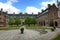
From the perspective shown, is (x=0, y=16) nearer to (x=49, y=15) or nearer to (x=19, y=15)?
(x=49, y=15)

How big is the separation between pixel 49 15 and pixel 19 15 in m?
42.1

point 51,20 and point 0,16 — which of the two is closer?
point 51,20

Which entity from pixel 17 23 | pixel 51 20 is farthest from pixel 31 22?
pixel 51 20

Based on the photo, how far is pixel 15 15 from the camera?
321 feet

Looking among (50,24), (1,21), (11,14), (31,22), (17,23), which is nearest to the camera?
(50,24)

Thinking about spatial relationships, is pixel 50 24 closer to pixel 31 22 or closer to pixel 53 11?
pixel 53 11

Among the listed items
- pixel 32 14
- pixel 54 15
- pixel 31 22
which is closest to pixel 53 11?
pixel 54 15

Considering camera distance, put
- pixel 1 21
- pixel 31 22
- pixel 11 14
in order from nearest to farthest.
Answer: pixel 1 21 < pixel 31 22 < pixel 11 14

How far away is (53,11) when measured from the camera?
6016 cm

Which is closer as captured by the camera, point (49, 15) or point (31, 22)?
point (49, 15)

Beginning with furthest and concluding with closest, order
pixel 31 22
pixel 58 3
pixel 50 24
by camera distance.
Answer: pixel 31 22
pixel 50 24
pixel 58 3

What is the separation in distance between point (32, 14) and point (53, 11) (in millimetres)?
39725

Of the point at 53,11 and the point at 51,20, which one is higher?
the point at 53,11

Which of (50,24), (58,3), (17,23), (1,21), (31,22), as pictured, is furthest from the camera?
(17,23)
